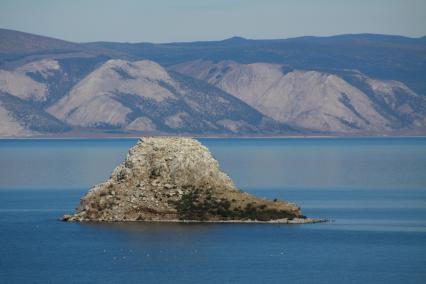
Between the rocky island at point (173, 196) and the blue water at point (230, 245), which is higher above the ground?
the rocky island at point (173, 196)

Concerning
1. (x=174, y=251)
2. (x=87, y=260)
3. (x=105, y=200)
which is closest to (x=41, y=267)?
(x=87, y=260)

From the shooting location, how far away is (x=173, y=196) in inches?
3226

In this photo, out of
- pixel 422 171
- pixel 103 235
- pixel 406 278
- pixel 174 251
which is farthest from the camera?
pixel 422 171

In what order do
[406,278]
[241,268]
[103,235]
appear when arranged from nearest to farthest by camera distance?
[406,278], [241,268], [103,235]

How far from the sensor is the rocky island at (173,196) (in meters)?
81.7

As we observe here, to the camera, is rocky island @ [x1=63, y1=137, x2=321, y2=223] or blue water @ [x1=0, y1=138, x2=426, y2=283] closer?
blue water @ [x1=0, y1=138, x2=426, y2=283]

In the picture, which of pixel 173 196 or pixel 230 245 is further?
pixel 173 196

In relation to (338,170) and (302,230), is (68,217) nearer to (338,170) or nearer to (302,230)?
(302,230)

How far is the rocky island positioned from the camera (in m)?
81.7

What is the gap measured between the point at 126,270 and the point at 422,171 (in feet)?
293

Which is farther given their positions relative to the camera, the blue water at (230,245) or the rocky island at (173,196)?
the rocky island at (173,196)

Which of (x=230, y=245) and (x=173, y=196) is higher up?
(x=173, y=196)

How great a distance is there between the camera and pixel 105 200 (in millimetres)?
82000

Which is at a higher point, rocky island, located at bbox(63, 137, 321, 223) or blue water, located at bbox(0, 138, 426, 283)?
rocky island, located at bbox(63, 137, 321, 223)
